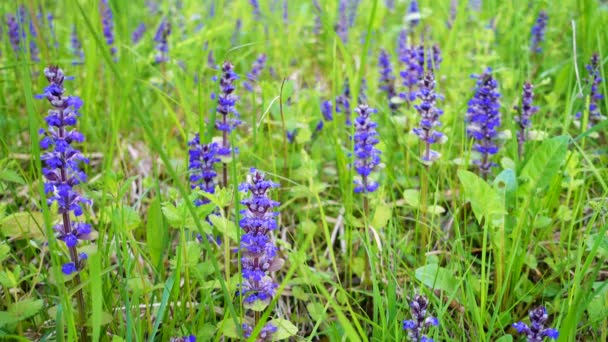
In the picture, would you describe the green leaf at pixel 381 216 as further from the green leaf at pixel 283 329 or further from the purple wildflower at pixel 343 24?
the purple wildflower at pixel 343 24

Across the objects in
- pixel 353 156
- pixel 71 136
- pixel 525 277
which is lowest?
pixel 525 277

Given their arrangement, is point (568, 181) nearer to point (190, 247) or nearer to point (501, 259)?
point (501, 259)

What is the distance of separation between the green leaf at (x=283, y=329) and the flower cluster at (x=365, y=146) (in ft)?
2.98

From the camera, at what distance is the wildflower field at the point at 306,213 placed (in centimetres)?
231

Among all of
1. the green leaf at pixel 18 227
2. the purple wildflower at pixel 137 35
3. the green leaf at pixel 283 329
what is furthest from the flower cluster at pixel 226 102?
the purple wildflower at pixel 137 35

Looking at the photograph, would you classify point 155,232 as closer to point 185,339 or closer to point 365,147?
point 185,339

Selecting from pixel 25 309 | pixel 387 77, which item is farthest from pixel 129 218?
pixel 387 77

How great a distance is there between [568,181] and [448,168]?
0.68 m

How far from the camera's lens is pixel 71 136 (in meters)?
2.43

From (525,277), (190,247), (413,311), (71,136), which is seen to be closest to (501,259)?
(525,277)

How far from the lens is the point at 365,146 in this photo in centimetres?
298

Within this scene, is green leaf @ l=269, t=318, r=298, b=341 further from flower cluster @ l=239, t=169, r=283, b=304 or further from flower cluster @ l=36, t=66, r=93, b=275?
flower cluster @ l=36, t=66, r=93, b=275

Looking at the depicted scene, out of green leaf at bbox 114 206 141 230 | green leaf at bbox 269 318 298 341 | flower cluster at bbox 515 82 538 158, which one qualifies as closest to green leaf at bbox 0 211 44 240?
green leaf at bbox 114 206 141 230

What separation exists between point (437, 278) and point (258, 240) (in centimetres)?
82
